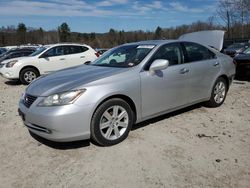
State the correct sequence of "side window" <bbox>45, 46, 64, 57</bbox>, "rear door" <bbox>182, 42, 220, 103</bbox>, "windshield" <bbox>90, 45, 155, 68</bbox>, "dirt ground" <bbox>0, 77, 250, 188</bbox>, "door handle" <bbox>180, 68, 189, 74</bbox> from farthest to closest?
"side window" <bbox>45, 46, 64, 57</bbox> < "rear door" <bbox>182, 42, 220, 103</bbox> < "door handle" <bbox>180, 68, 189, 74</bbox> < "windshield" <bbox>90, 45, 155, 68</bbox> < "dirt ground" <bbox>0, 77, 250, 188</bbox>

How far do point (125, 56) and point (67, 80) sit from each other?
4.16ft

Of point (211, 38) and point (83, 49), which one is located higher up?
point (211, 38)

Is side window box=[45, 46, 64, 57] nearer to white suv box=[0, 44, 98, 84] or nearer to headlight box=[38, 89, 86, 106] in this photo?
white suv box=[0, 44, 98, 84]

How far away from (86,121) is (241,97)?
16.0ft

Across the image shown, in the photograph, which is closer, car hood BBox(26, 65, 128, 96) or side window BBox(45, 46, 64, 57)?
car hood BBox(26, 65, 128, 96)

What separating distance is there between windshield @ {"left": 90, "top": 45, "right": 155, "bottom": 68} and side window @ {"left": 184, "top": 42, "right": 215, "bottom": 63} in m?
0.86

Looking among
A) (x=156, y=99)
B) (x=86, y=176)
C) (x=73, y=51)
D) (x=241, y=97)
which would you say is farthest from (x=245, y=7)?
(x=86, y=176)

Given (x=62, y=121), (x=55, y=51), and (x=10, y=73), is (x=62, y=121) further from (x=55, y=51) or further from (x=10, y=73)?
(x=55, y=51)

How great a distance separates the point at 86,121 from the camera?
3.85 meters

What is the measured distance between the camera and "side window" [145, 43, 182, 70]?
15.9 ft

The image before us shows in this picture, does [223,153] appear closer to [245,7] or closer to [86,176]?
[86,176]

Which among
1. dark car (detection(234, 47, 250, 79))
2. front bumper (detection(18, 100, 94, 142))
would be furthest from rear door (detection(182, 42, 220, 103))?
dark car (detection(234, 47, 250, 79))

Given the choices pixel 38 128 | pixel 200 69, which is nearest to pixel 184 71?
pixel 200 69

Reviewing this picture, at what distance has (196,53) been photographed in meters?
5.59
